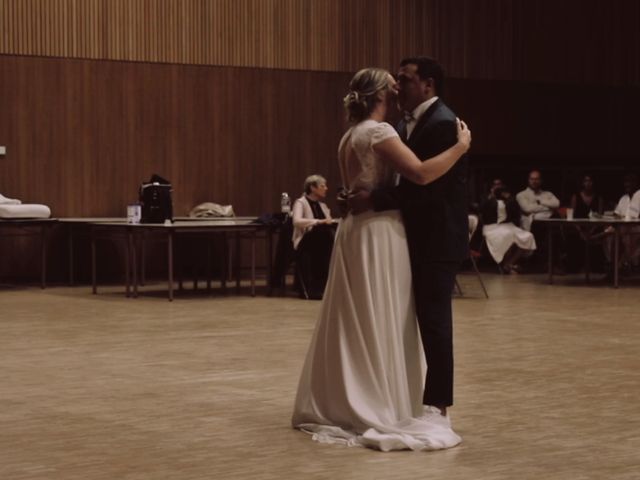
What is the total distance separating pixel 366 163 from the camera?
4.88 meters

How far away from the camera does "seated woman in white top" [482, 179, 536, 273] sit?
576 inches

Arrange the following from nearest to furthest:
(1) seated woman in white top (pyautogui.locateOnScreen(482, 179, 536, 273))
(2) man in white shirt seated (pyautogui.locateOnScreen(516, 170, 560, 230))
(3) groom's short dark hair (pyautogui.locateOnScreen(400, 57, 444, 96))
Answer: (3) groom's short dark hair (pyautogui.locateOnScreen(400, 57, 444, 96))
(1) seated woman in white top (pyautogui.locateOnScreen(482, 179, 536, 273))
(2) man in white shirt seated (pyautogui.locateOnScreen(516, 170, 560, 230))

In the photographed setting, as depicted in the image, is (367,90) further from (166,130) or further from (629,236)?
(629,236)

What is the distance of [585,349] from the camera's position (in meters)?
7.68

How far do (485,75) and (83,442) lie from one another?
12407 mm

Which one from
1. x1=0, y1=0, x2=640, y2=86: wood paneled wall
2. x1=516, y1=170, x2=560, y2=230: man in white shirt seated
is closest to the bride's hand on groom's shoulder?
x1=0, y1=0, x2=640, y2=86: wood paneled wall

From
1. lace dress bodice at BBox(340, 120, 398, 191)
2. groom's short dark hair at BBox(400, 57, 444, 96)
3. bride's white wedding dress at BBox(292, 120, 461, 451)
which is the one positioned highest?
groom's short dark hair at BBox(400, 57, 444, 96)

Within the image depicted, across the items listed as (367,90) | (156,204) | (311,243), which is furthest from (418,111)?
(156,204)

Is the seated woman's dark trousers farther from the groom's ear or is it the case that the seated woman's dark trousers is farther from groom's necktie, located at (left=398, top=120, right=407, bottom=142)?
the groom's ear

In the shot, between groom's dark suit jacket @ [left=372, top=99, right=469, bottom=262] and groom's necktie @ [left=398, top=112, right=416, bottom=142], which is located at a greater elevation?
groom's necktie @ [left=398, top=112, right=416, bottom=142]

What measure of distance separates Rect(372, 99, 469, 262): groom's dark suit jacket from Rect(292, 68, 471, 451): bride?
58 mm

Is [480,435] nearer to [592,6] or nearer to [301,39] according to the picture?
[301,39]

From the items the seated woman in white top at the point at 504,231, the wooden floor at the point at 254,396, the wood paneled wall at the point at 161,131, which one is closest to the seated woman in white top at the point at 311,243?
the wooden floor at the point at 254,396

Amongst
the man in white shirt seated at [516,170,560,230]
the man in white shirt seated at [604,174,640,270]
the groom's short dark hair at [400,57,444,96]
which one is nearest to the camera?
the groom's short dark hair at [400,57,444,96]
